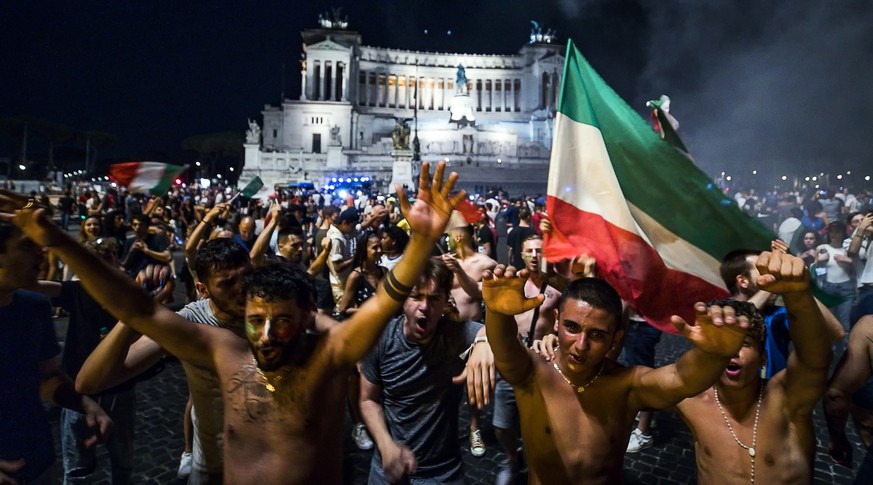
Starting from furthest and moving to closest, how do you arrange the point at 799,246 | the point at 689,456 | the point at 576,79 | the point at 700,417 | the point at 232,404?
the point at 799,246
the point at 689,456
the point at 576,79
the point at 700,417
the point at 232,404

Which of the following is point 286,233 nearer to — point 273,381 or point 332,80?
point 273,381

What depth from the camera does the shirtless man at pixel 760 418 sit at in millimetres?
2049

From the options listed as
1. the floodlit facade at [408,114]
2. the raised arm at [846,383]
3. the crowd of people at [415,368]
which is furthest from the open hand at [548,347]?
the floodlit facade at [408,114]

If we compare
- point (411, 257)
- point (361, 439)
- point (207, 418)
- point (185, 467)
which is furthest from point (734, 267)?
point (185, 467)

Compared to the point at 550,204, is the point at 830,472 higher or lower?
lower

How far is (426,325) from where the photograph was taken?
2453mm

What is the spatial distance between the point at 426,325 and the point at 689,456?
296cm

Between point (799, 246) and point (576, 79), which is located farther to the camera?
point (799, 246)

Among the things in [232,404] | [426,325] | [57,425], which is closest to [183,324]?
[232,404]

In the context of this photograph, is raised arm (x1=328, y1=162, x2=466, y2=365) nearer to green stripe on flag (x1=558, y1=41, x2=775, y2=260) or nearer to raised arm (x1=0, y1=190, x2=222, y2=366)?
raised arm (x1=0, y1=190, x2=222, y2=366)

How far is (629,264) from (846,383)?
1.30 m

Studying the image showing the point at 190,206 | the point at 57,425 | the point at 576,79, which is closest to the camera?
the point at 576,79

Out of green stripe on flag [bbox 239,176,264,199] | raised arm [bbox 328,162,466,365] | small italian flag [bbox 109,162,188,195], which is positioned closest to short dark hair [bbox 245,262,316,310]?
raised arm [bbox 328,162,466,365]

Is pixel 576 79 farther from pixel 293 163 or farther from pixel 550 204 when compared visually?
pixel 293 163
